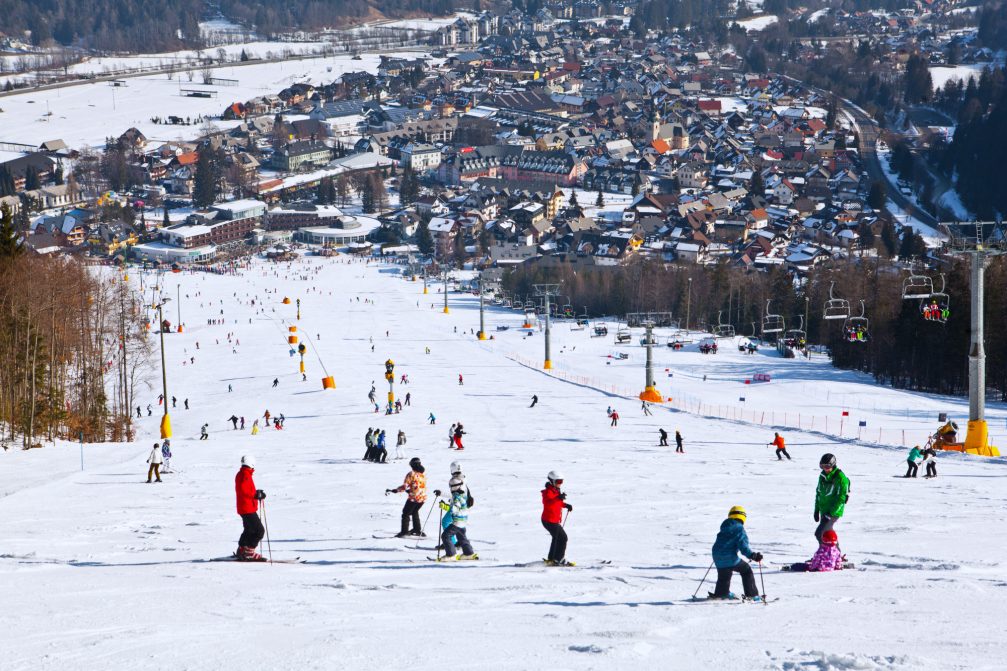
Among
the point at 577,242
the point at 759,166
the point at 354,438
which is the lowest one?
the point at 354,438

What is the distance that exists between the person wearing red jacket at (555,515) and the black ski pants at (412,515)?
1.77 m

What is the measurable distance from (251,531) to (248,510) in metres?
0.26

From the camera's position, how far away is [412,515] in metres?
11.3

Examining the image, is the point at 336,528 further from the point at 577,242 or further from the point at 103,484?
the point at 577,242

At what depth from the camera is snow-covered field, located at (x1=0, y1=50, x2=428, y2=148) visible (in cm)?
12900

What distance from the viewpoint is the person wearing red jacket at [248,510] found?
9805 mm

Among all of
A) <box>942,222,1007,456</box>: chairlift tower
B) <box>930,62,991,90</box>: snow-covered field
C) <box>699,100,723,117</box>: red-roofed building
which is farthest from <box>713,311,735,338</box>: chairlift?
<box>930,62,991,90</box>: snow-covered field

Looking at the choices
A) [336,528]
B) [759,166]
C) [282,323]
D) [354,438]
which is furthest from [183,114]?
[336,528]

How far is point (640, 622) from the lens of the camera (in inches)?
311

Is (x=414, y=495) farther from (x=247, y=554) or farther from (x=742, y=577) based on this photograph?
(x=742, y=577)

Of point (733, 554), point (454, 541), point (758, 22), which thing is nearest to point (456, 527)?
point (454, 541)

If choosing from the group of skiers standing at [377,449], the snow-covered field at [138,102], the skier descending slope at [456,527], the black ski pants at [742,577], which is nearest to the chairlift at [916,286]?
the group of skiers standing at [377,449]

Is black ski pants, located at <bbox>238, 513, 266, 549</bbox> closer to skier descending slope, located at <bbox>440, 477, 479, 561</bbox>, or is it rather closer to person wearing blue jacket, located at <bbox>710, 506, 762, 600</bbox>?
skier descending slope, located at <bbox>440, 477, 479, 561</bbox>

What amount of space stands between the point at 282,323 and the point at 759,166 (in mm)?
62244
